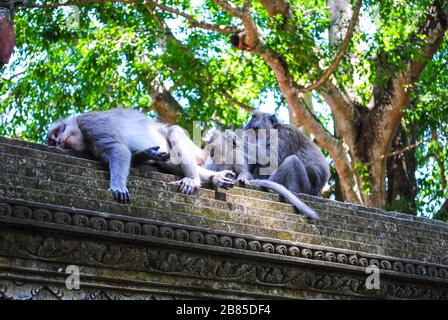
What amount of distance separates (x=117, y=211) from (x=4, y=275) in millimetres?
1082

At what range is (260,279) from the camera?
7.30 meters

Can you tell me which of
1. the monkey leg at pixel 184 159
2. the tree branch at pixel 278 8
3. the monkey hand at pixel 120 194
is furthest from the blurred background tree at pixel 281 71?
the monkey hand at pixel 120 194

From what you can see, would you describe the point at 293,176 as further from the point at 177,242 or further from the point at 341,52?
the point at 341,52

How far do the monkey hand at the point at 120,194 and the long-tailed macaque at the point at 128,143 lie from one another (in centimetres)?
25

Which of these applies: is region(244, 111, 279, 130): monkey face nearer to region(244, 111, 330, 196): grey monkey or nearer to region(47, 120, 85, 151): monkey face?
region(244, 111, 330, 196): grey monkey

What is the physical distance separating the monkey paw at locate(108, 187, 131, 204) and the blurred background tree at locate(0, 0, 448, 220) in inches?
308

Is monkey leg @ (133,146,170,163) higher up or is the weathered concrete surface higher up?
monkey leg @ (133,146,170,163)

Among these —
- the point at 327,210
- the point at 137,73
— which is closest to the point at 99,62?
the point at 137,73

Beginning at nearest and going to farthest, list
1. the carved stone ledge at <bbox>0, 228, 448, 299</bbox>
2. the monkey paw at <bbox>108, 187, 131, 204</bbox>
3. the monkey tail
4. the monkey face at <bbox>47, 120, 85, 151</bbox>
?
1. the carved stone ledge at <bbox>0, 228, 448, 299</bbox>
2. the monkey paw at <bbox>108, 187, 131, 204</bbox>
3. the monkey face at <bbox>47, 120, 85, 151</bbox>
4. the monkey tail

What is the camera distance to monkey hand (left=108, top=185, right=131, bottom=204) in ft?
22.9

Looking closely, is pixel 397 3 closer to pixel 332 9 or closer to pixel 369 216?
pixel 332 9

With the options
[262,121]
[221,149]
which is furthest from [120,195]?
[262,121]

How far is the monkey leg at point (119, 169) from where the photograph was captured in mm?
7000

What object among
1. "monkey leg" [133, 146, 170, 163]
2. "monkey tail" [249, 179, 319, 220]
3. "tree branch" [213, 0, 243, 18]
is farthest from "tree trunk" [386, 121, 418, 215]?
"monkey leg" [133, 146, 170, 163]
